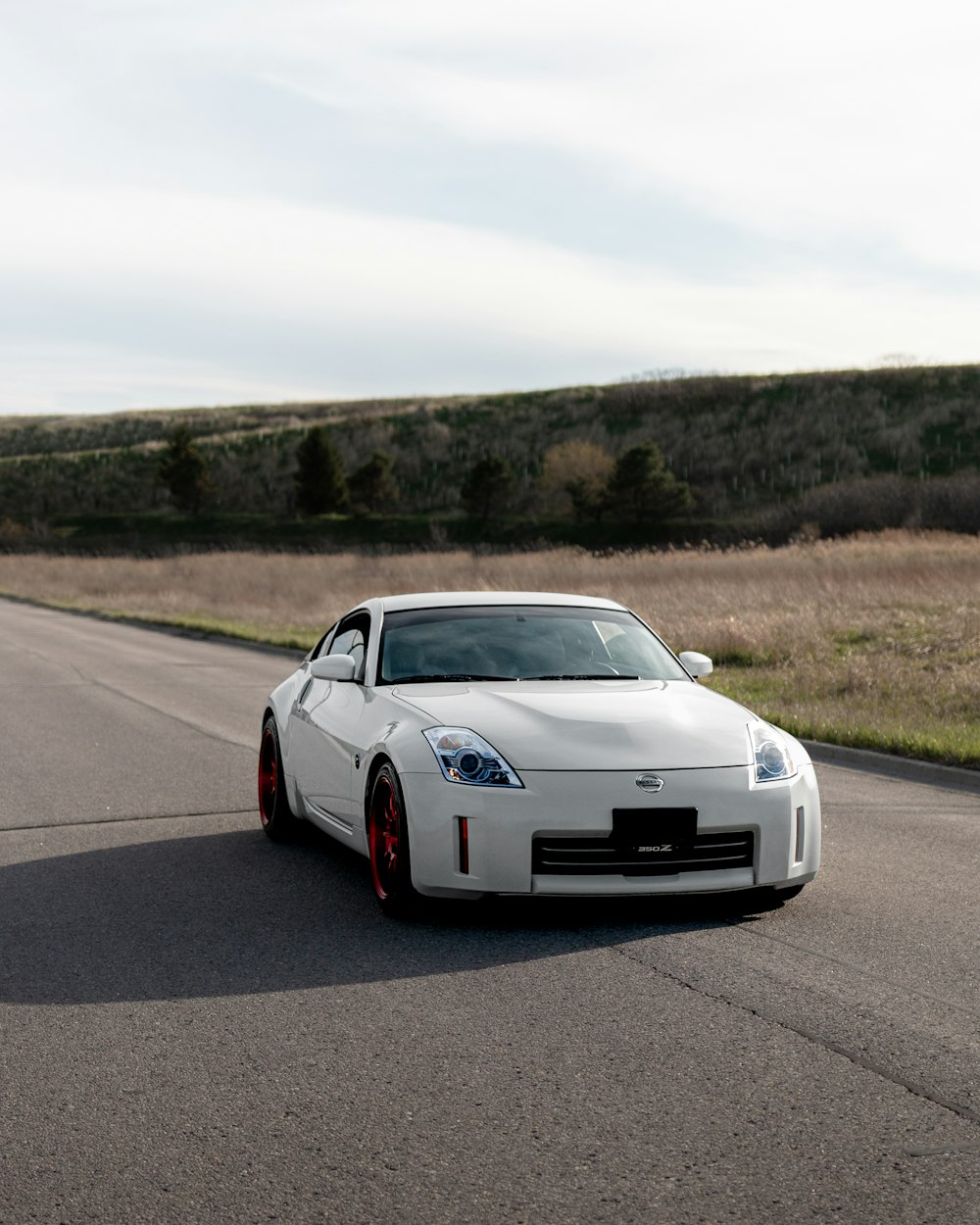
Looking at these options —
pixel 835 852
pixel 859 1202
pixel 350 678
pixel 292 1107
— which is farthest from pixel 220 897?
pixel 859 1202

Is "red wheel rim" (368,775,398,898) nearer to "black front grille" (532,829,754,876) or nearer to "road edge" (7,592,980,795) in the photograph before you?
"black front grille" (532,829,754,876)

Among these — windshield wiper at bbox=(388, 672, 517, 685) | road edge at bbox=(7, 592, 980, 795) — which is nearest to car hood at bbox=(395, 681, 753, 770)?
windshield wiper at bbox=(388, 672, 517, 685)

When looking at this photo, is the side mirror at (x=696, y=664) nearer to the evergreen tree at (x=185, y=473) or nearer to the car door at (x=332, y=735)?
the car door at (x=332, y=735)

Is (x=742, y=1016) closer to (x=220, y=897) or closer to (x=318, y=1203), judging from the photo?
(x=318, y=1203)

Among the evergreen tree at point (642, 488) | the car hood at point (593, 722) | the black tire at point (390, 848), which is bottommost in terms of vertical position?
the evergreen tree at point (642, 488)

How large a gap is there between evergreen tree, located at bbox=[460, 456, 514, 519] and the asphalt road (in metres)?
81.2

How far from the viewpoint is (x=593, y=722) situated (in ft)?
21.5

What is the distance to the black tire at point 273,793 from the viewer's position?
855 cm

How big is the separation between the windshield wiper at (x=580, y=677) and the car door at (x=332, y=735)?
94 centimetres

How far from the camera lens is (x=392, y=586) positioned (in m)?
41.4

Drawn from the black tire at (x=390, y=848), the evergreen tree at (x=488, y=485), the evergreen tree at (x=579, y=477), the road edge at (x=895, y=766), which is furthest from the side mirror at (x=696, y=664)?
the evergreen tree at (x=488, y=485)

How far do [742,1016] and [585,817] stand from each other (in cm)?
125

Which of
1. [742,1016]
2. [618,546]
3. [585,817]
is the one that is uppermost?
[585,817]

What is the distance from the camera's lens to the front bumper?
6148 mm
